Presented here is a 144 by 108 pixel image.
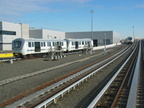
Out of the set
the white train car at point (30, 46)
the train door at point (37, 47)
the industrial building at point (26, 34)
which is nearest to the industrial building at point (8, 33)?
the industrial building at point (26, 34)

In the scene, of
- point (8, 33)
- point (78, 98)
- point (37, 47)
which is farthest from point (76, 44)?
point (78, 98)

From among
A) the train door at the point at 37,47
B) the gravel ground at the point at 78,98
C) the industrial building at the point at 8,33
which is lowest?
the gravel ground at the point at 78,98

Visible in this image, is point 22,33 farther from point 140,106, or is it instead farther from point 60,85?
point 140,106

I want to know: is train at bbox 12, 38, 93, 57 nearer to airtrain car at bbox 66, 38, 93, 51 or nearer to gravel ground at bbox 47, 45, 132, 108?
airtrain car at bbox 66, 38, 93, 51

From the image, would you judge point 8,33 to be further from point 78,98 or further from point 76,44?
point 78,98

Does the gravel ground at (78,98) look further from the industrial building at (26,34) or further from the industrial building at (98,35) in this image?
the industrial building at (98,35)

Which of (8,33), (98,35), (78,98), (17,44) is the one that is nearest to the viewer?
(78,98)

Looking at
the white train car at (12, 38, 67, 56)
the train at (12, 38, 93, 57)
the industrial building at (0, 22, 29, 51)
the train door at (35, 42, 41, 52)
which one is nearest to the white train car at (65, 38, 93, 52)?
the train at (12, 38, 93, 57)

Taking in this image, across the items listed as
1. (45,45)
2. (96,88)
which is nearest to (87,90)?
(96,88)

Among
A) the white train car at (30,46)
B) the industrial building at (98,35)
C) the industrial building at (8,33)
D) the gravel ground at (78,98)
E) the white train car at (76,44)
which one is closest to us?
the gravel ground at (78,98)

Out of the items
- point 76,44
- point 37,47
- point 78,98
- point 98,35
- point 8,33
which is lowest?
point 78,98

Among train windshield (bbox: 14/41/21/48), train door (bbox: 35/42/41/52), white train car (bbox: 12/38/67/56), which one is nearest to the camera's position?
white train car (bbox: 12/38/67/56)

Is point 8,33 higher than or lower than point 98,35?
lower

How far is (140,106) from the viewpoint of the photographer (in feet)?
27.9
